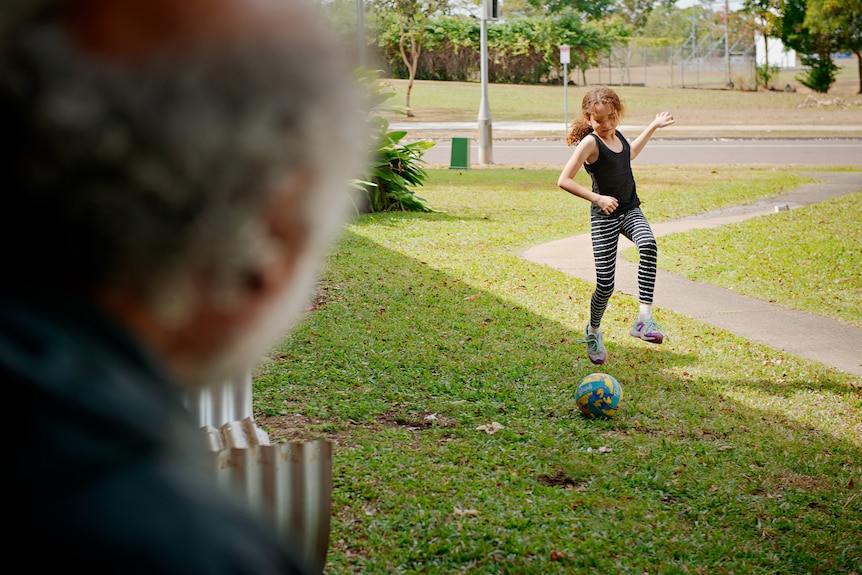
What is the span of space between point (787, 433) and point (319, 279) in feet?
18.1

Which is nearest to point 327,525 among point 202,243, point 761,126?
point 202,243

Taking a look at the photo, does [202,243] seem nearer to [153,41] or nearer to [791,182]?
[153,41]

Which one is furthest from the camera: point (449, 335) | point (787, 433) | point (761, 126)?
point (761, 126)

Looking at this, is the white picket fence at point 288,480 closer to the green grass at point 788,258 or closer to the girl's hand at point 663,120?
the girl's hand at point 663,120

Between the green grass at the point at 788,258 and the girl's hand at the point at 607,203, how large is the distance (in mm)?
2796

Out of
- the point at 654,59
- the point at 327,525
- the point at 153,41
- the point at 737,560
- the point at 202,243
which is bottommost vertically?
the point at 737,560

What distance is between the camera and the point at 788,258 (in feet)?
34.4

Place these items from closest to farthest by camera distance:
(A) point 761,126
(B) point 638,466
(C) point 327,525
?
(C) point 327,525 → (B) point 638,466 → (A) point 761,126

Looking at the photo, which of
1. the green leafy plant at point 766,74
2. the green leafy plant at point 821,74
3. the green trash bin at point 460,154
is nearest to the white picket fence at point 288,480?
the green trash bin at point 460,154

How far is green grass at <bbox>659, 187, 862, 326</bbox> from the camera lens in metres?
8.80

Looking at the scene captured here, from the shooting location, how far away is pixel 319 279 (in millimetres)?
9742

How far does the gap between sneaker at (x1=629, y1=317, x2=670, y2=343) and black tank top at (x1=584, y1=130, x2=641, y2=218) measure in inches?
34.1

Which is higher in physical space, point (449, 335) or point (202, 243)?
point (202, 243)

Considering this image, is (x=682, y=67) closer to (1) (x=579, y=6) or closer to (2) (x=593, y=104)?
(1) (x=579, y=6)
